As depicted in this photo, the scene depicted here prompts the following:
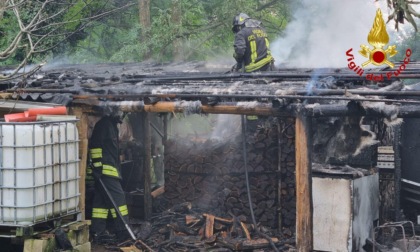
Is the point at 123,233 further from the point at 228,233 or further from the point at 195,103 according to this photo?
A: the point at 195,103

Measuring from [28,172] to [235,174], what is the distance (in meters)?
4.04

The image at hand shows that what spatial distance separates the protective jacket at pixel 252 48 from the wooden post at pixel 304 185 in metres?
3.50

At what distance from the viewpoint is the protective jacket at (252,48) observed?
10945 mm

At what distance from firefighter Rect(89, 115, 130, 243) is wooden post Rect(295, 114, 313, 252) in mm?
3922

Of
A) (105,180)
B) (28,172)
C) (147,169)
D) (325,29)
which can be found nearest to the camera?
(28,172)

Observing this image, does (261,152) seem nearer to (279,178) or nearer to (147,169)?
(279,178)

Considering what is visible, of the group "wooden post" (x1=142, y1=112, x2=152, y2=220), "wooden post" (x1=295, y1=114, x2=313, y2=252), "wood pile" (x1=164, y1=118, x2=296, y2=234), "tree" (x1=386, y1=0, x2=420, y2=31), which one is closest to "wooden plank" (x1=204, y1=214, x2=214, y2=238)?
"wood pile" (x1=164, y1=118, x2=296, y2=234)

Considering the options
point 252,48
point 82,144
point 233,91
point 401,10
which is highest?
point 252,48

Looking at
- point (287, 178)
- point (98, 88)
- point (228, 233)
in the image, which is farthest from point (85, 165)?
point (287, 178)

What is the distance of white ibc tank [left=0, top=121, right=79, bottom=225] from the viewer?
7953mm

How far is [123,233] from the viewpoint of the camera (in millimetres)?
10609

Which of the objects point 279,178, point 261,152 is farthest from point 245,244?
point 261,152

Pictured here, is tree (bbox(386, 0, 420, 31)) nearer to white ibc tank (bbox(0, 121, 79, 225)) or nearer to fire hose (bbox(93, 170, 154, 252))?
white ibc tank (bbox(0, 121, 79, 225))

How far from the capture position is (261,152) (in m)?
10.6
